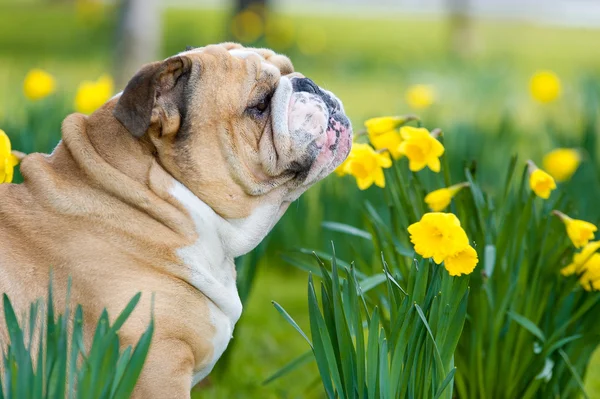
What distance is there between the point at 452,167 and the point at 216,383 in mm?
1841

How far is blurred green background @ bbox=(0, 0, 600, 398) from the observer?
4.19 meters

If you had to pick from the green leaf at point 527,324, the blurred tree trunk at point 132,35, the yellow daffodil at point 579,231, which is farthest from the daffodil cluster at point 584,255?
the blurred tree trunk at point 132,35

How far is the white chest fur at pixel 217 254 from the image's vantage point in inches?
105

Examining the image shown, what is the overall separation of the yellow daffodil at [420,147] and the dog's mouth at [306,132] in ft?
0.68

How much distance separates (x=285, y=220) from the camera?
4.61 metres

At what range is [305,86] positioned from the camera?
2.90m

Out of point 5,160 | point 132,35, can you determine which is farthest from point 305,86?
point 132,35

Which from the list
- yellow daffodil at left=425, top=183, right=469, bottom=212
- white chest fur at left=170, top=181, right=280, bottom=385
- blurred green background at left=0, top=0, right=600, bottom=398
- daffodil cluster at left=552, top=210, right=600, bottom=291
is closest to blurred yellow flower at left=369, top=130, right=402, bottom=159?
yellow daffodil at left=425, top=183, right=469, bottom=212

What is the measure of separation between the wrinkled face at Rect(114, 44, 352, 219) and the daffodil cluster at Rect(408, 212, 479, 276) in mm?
536

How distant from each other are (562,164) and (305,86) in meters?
1.89

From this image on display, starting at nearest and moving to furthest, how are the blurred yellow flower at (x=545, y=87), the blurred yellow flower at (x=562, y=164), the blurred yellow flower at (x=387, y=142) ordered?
the blurred yellow flower at (x=387, y=142) → the blurred yellow flower at (x=562, y=164) → the blurred yellow flower at (x=545, y=87)

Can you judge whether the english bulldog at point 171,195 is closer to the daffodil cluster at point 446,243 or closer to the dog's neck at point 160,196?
the dog's neck at point 160,196

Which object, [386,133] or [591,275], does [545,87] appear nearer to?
[386,133]

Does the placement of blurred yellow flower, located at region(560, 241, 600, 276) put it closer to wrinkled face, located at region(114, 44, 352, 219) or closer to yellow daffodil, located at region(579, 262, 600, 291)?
yellow daffodil, located at region(579, 262, 600, 291)
